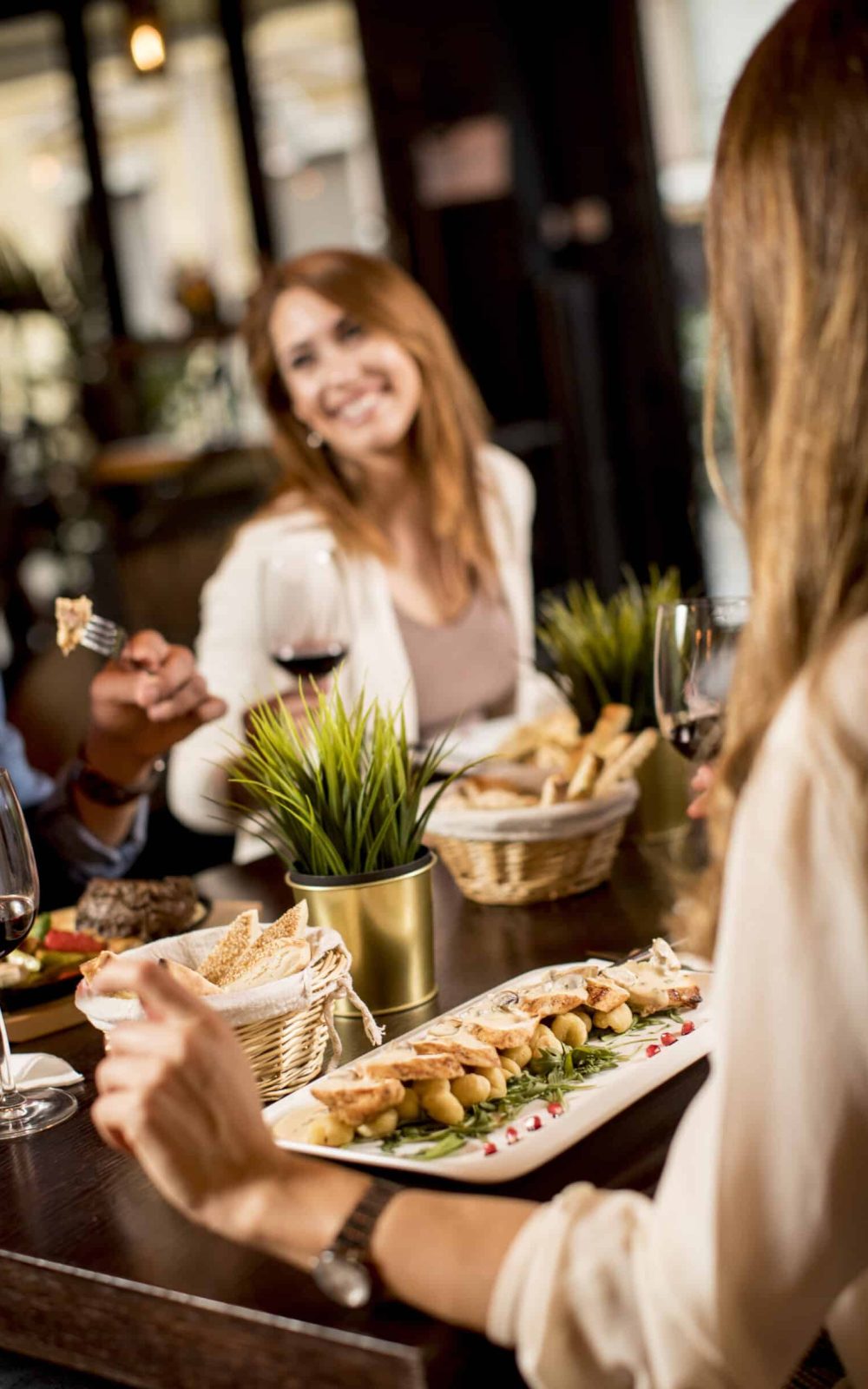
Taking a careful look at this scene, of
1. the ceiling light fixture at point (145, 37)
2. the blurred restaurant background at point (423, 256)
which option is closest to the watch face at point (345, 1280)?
the ceiling light fixture at point (145, 37)

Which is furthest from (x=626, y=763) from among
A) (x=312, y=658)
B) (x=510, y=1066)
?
(x=510, y=1066)

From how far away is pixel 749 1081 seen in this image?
31.3 inches

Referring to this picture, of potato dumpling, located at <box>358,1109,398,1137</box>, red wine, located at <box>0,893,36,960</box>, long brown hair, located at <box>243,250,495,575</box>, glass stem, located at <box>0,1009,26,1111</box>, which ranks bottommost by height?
glass stem, located at <box>0,1009,26,1111</box>

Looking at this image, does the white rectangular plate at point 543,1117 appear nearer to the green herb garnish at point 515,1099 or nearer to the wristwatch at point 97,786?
the green herb garnish at point 515,1099

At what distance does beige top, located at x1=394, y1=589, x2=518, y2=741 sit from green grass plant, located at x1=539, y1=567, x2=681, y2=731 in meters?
0.83

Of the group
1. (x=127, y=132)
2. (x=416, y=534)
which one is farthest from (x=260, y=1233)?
(x=127, y=132)

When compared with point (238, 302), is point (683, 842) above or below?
below

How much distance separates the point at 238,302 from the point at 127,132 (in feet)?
2.86

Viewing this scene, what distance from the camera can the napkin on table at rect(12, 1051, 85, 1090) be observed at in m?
1.32

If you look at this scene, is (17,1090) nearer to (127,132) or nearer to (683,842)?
(683,842)

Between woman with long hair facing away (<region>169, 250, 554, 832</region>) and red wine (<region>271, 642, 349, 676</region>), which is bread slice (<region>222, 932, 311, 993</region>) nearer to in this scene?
red wine (<region>271, 642, 349, 676</region>)

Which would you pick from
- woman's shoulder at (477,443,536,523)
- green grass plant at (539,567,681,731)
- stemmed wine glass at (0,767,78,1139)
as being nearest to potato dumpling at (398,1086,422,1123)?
stemmed wine glass at (0,767,78,1139)

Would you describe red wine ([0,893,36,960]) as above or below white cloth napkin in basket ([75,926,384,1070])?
above

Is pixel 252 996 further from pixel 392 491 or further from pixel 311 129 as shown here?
pixel 311 129
